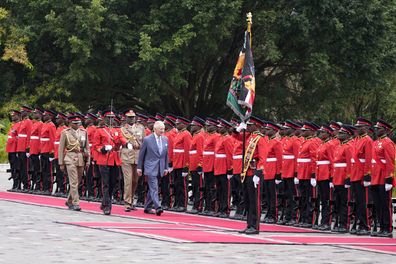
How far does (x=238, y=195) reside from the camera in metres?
24.5

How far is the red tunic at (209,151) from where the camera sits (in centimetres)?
2452

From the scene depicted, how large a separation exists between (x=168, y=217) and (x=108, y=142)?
104 inches

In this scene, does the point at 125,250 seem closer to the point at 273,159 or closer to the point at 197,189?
the point at 273,159

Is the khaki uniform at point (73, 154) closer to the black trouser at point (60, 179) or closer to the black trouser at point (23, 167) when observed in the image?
the black trouser at point (60, 179)

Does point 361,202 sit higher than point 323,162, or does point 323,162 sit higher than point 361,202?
point 323,162

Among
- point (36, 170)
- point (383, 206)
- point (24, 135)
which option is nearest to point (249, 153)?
point (383, 206)

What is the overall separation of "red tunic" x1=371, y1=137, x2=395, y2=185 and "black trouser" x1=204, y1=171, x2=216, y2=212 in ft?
16.7

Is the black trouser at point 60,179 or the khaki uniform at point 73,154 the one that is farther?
→ the black trouser at point 60,179

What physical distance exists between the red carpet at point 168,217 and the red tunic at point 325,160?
117 cm

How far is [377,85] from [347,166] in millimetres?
22053

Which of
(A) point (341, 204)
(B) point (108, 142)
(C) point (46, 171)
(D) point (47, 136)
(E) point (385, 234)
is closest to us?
(E) point (385, 234)

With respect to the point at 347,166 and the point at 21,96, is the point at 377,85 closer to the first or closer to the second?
the point at 21,96

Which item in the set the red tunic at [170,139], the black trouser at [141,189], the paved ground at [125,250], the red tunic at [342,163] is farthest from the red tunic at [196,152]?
the paved ground at [125,250]

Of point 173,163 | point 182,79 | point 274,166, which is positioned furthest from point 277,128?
point 182,79
